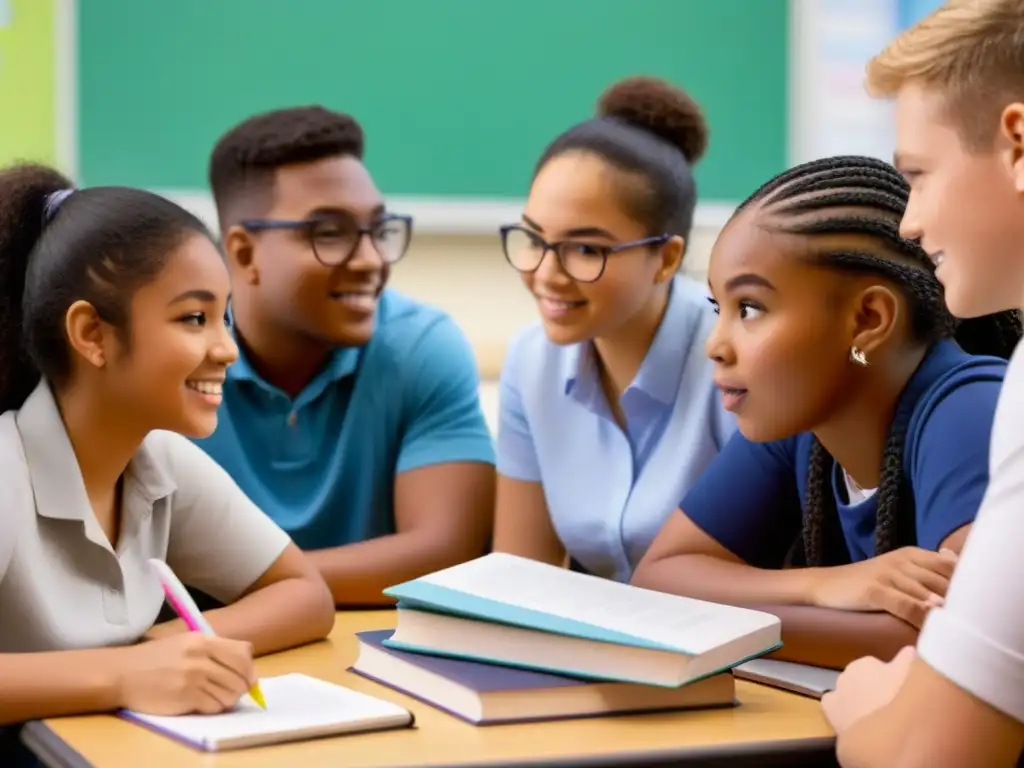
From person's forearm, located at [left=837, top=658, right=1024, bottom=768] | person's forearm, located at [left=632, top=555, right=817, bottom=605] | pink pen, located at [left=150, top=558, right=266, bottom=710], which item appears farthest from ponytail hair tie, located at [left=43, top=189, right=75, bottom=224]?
person's forearm, located at [left=837, top=658, right=1024, bottom=768]

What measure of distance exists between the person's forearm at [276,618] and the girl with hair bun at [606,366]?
0.54 metres

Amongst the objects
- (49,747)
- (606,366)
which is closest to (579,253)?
(606,366)

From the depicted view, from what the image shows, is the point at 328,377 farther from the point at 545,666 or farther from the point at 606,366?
the point at 545,666

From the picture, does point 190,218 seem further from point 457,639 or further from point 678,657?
point 678,657

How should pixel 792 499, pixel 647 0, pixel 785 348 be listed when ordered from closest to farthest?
pixel 785 348 < pixel 792 499 < pixel 647 0

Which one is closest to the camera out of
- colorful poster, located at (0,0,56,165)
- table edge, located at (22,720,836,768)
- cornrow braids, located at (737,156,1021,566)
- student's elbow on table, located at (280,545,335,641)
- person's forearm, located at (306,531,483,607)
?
table edge, located at (22,720,836,768)

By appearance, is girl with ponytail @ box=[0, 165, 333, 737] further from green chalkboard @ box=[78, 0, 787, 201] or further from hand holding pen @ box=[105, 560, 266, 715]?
green chalkboard @ box=[78, 0, 787, 201]

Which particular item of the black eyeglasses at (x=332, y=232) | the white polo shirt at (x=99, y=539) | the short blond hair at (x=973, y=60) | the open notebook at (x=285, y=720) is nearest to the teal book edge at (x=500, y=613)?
the open notebook at (x=285, y=720)

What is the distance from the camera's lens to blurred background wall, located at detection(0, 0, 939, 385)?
300 cm

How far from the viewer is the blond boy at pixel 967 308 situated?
0.97m

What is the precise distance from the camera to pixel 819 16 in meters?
3.59

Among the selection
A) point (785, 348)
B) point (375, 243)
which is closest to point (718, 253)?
point (785, 348)

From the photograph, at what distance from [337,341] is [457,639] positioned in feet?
3.24

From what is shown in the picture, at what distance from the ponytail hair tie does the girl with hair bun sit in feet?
2.46
